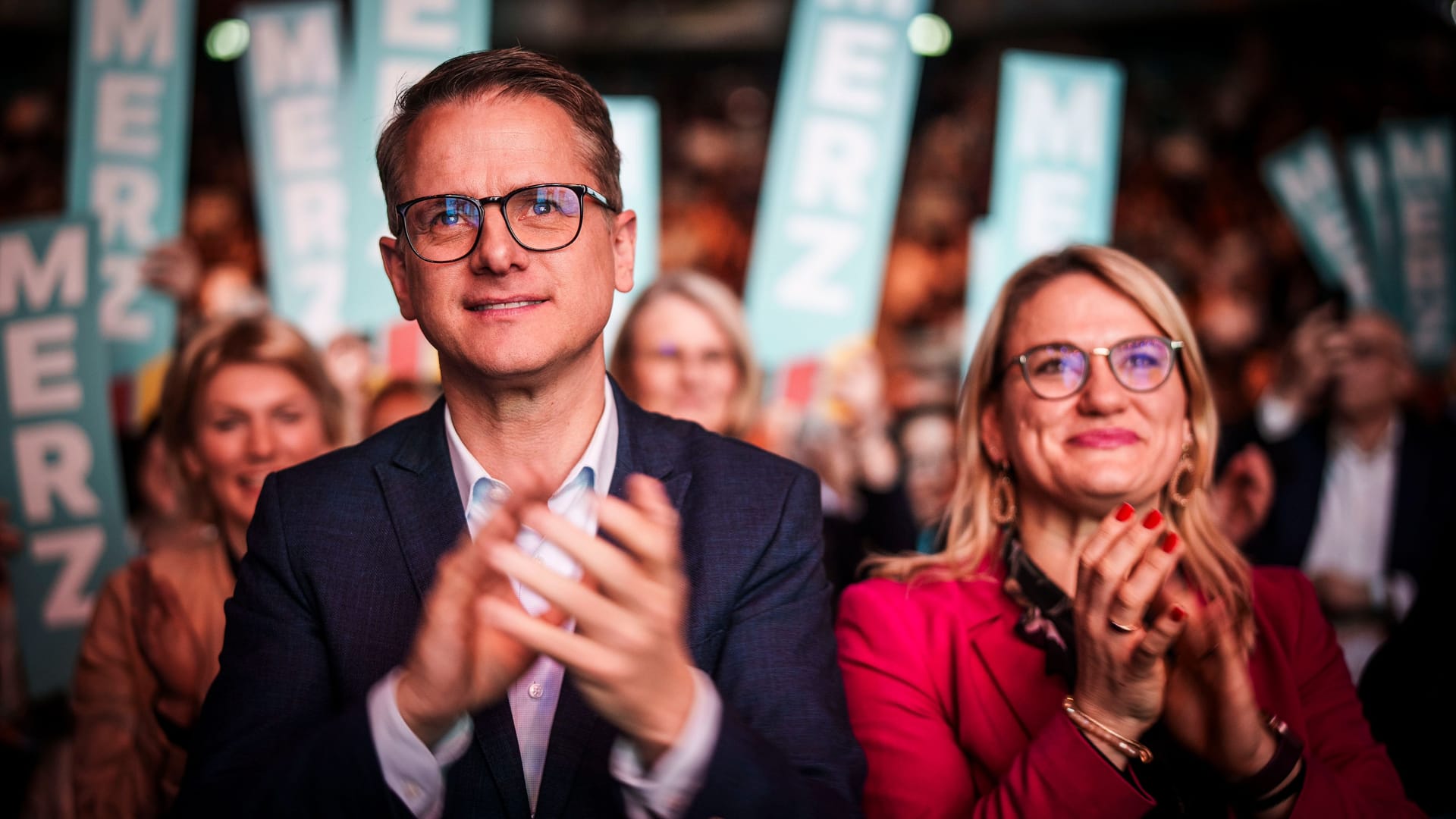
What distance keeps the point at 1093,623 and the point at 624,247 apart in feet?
2.58

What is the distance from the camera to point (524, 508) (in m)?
0.98

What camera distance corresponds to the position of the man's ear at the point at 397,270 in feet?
4.63

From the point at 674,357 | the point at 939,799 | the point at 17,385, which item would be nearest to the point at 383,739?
the point at 939,799

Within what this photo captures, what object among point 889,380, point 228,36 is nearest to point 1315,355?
point 889,380

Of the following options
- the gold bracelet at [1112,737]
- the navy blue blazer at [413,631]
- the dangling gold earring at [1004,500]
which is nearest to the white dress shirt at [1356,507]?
the dangling gold earring at [1004,500]

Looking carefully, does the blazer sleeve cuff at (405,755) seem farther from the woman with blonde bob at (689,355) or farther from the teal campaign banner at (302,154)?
the teal campaign banner at (302,154)

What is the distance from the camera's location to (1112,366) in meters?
1.68

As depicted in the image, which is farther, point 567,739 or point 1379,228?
point 1379,228

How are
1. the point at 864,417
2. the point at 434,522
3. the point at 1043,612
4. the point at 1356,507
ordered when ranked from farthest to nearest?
the point at 864,417
the point at 1356,507
the point at 1043,612
the point at 434,522

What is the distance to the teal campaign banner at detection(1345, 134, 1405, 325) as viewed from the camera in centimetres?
520

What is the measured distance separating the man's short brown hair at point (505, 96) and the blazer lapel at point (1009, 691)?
85cm

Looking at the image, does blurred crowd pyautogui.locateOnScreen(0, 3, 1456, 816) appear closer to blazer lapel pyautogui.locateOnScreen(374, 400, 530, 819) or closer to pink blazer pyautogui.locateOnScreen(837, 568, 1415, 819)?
pink blazer pyautogui.locateOnScreen(837, 568, 1415, 819)

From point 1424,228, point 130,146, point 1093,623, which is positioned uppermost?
point 1424,228

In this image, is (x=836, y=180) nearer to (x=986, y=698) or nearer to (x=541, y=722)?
(x=986, y=698)
